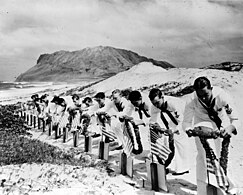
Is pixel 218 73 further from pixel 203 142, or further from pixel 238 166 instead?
pixel 203 142

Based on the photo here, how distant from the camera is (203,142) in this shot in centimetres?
431

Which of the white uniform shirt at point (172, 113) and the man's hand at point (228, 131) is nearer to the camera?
the man's hand at point (228, 131)

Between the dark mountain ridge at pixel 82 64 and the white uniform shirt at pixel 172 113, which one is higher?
the dark mountain ridge at pixel 82 64

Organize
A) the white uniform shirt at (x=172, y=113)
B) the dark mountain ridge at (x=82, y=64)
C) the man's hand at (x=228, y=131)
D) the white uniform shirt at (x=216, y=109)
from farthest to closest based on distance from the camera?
the dark mountain ridge at (x=82, y=64) → the white uniform shirt at (x=172, y=113) → the white uniform shirt at (x=216, y=109) → the man's hand at (x=228, y=131)

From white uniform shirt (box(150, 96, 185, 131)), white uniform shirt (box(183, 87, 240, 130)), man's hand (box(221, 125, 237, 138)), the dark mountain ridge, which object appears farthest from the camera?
the dark mountain ridge

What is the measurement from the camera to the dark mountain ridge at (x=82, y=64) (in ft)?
449

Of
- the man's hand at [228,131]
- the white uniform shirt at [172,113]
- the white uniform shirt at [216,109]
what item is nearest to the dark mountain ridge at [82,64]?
the white uniform shirt at [172,113]

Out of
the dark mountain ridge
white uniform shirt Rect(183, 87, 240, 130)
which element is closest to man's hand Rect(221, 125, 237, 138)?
white uniform shirt Rect(183, 87, 240, 130)

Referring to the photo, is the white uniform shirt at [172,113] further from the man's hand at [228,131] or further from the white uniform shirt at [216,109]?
the man's hand at [228,131]

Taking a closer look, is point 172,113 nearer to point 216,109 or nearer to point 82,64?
point 216,109

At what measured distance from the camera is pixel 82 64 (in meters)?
148

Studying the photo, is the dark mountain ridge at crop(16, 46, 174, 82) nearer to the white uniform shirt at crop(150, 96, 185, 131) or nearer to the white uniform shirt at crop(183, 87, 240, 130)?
the white uniform shirt at crop(150, 96, 185, 131)

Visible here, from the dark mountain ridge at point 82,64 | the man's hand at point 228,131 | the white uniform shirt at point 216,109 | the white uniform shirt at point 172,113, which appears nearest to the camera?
the man's hand at point 228,131

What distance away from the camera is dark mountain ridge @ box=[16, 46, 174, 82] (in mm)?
136875
